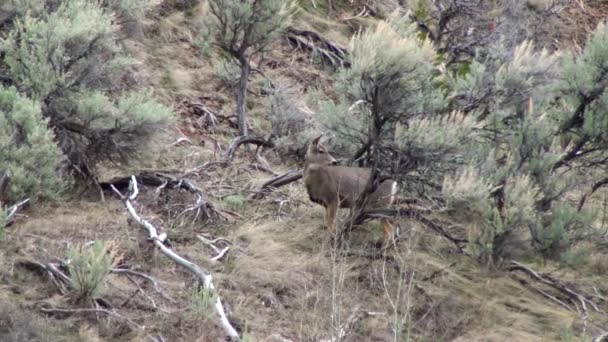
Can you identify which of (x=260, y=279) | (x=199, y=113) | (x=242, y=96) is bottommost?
(x=199, y=113)

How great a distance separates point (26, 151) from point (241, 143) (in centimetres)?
451

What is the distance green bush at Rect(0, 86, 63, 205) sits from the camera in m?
8.59

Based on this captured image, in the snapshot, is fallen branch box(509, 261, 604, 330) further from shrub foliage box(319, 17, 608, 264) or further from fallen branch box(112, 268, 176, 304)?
fallen branch box(112, 268, 176, 304)

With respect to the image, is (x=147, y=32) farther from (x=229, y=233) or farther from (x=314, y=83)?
(x=229, y=233)

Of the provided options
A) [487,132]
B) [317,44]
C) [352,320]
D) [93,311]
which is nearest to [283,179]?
[487,132]

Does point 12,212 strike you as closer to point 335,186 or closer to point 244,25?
point 335,186

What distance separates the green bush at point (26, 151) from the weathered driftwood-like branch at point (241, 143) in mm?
3517

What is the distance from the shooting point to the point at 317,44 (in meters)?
17.8

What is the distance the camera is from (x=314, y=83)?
660 inches

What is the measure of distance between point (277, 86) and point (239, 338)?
8.56 m

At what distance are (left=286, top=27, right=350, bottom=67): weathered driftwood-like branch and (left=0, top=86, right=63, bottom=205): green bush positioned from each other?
8.96m

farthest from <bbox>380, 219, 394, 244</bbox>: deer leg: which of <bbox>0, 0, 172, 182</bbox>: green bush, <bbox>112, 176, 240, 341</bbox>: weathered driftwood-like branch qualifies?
<bbox>0, 0, 172, 182</bbox>: green bush

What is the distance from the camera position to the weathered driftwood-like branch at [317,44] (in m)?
17.5

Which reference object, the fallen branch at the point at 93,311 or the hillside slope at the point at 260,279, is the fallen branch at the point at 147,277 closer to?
the hillside slope at the point at 260,279
